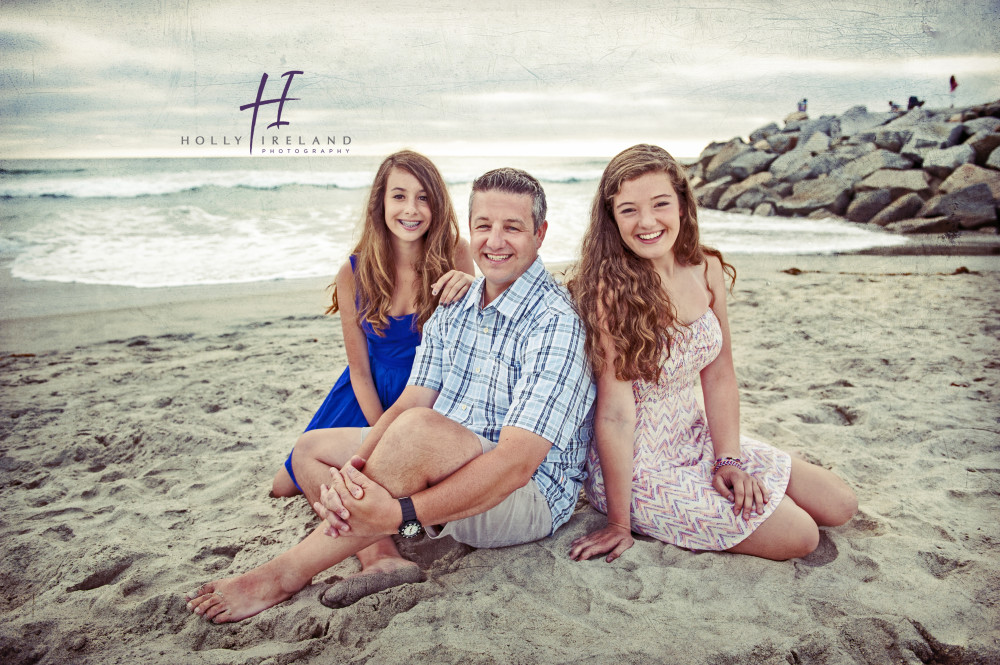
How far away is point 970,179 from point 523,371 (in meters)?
8.94

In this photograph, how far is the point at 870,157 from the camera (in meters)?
10.2

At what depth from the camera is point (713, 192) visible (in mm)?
12898

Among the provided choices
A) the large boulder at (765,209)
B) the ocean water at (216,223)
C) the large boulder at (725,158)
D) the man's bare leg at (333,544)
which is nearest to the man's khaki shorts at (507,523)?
the man's bare leg at (333,544)

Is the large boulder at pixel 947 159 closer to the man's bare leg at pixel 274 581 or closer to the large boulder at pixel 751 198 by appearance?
the large boulder at pixel 751 198

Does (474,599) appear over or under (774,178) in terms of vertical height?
under

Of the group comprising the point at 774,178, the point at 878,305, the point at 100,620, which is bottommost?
the point at 100,620

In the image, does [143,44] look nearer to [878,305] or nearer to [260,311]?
[260,311]

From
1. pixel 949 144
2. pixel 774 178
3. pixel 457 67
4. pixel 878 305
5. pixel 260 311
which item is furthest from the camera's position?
pixel 774 178

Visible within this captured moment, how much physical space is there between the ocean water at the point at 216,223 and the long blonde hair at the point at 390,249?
3.23m

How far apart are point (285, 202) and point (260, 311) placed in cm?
737

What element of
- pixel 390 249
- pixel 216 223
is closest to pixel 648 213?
pixel 390 249

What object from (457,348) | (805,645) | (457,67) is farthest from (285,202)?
(805,645)

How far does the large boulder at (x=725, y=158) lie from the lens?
525 inches

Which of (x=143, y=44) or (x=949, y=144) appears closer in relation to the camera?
(x=143, y=44)
